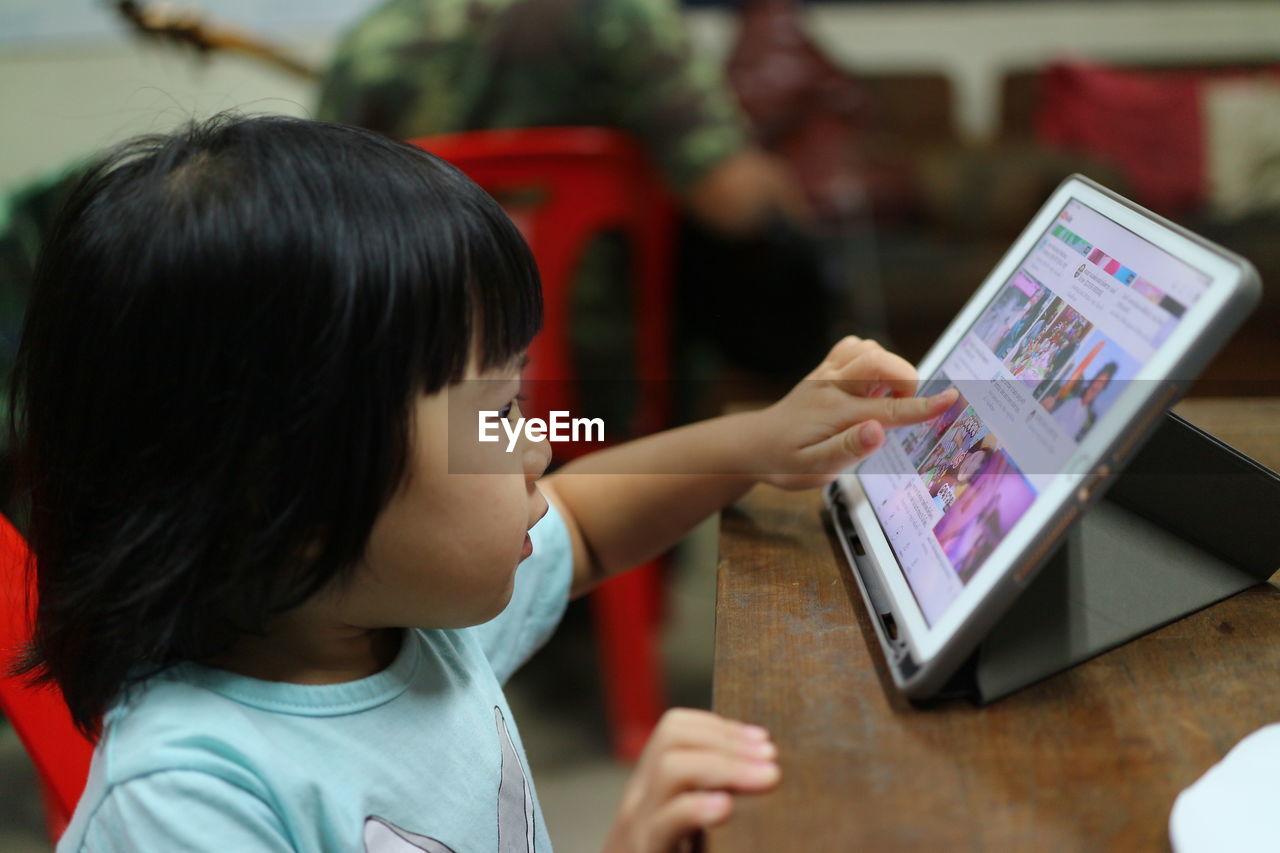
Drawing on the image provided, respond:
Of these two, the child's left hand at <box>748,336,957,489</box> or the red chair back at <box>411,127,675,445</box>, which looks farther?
the red chair back at <box>411,127,675,445</box>

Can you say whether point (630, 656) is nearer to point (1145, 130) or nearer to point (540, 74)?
point (540, 74)

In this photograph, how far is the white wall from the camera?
300 centimetres

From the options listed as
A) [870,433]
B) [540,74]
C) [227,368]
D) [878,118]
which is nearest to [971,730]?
[870,433]

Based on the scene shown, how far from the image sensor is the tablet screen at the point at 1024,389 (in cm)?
45

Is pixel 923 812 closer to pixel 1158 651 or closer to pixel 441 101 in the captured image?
pixel 1158 651

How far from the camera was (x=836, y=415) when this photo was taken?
0.69 metres

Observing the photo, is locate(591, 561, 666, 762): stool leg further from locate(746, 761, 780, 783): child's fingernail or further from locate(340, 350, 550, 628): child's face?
locate(746, 761, 780, 783): child's fingernail

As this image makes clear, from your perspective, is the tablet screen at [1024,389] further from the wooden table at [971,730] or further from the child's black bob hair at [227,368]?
the child's black bob hair at [227,368]

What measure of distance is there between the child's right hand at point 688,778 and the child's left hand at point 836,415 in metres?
0.26

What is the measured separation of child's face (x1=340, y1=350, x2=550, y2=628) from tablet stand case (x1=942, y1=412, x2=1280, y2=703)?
251mm

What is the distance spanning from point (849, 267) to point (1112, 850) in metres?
1.92

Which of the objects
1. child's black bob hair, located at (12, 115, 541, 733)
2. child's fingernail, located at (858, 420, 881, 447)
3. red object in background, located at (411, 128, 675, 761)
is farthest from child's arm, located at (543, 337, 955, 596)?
red object in background, located at (411, 128, 675, 761)

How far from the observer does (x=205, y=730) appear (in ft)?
1.65

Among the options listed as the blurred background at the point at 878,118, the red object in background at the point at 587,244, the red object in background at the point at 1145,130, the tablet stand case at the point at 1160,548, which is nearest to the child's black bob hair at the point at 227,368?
the tablet stand case at the point at 1160,548
